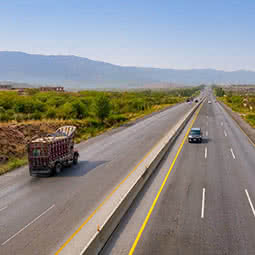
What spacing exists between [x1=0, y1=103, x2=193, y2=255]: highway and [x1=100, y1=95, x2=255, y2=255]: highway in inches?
85.9

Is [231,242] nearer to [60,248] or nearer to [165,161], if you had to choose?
[60,248]

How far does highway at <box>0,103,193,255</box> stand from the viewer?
1093 centimetres

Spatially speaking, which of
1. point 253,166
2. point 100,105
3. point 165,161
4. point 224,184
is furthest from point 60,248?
point 100,105

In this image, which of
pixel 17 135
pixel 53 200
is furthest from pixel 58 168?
pixel 17 135

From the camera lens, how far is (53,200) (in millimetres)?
14906

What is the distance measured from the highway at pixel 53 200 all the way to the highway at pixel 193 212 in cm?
218

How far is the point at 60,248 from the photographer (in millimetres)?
10125

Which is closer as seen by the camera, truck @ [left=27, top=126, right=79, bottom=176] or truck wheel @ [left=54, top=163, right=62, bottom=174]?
truck @ [left=27, top=126, right=79, bottom=176]

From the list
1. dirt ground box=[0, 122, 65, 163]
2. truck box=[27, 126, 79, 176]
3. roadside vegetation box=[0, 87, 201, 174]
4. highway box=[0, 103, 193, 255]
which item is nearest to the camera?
highway box=[0, 103, 193, 255]

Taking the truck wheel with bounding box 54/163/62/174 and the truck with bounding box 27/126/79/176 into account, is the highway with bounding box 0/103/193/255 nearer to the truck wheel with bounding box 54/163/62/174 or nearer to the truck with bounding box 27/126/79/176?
the truck wheel with bounding box 54/163/62/174

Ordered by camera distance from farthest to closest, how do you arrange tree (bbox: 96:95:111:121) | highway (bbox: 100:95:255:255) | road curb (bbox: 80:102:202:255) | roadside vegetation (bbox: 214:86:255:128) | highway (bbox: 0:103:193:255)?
roadside vegetation (bbox: 214:86:255:128) < tree (bbox: 96:95:111:121) < highway (bbox: 0:103:193:255) < highway (bbox: 100:95:255:255) < road curb (bbox: 80:102:202:255)

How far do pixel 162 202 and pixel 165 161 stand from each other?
856 cm

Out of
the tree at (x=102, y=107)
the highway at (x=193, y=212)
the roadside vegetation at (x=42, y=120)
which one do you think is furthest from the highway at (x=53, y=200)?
the tree at (x=102, y=107)

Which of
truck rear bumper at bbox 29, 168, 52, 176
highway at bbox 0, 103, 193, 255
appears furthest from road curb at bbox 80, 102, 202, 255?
truck rear bumper at bbox 29, 168, 52, 176
